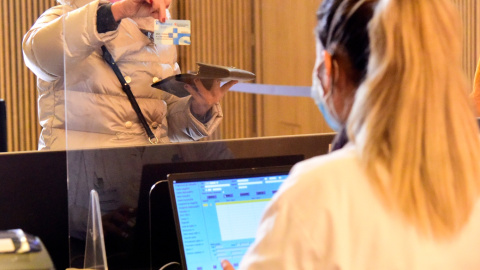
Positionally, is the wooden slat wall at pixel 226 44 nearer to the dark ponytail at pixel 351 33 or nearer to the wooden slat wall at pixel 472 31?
the dark ponytail at pixel 351 33

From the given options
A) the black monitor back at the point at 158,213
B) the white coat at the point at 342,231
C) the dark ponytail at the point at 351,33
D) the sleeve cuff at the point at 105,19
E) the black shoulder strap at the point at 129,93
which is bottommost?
the black monitor back at the point at 158,213

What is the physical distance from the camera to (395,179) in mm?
839

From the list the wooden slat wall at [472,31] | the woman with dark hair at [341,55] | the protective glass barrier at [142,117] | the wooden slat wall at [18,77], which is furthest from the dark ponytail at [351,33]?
the wooden slat wall at [472,31]

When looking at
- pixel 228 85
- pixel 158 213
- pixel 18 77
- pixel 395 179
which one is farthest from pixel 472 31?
pixel 395 179

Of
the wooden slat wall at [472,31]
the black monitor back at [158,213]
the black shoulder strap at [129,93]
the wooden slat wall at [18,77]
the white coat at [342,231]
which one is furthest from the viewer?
the wooden slat wall at [472,31]

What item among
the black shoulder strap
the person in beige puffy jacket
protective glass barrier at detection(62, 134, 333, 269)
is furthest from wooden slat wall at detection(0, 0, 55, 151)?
protective glass barrier at detection(62, 134, 333, 269)

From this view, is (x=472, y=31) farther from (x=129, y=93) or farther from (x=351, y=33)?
(x=351, y=33)

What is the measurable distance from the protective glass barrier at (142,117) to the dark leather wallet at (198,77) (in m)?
0.01

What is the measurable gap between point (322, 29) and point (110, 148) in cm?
76

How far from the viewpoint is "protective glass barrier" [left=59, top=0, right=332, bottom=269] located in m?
1.54

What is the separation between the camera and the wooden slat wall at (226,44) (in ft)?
5.70

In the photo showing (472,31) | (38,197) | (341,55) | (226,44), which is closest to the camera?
(341,55)

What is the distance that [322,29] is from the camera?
3.23 feet

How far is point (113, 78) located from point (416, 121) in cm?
99
